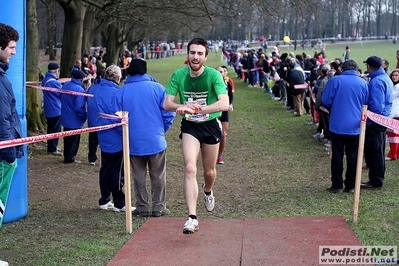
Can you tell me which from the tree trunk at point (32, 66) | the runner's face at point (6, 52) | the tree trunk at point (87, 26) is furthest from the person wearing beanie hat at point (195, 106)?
the tree trunk at point (87, 26)

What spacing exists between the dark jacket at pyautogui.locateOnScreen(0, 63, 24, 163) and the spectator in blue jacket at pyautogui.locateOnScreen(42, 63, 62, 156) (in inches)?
291

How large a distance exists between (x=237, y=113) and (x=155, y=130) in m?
15.6

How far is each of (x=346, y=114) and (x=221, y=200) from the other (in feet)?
7.35

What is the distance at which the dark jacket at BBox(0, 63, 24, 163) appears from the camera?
20.2 ft

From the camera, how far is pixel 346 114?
9594mm

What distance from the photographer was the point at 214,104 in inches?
283

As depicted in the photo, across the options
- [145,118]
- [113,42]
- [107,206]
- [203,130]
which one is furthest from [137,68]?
[113,42]

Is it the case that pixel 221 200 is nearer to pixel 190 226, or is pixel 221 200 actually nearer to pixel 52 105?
pixel 190 226

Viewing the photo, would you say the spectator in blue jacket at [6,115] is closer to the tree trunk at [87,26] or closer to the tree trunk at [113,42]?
the tree trunk at [87,26]

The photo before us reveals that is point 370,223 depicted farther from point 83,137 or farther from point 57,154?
point 83,137

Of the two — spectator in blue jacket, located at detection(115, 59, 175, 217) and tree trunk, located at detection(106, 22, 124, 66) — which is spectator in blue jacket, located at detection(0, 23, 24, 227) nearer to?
spectator in blue jacket, located at detection(115, 59, 175, 217)

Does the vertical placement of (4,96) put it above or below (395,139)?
above

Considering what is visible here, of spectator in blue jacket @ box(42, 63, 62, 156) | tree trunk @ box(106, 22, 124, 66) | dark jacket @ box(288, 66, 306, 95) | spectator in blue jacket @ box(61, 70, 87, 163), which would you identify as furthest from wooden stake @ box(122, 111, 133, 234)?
tree trunk @ box(106, 22, 124, 66)

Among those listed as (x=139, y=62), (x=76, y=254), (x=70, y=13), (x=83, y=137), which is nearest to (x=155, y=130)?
(x=139, y=62)
